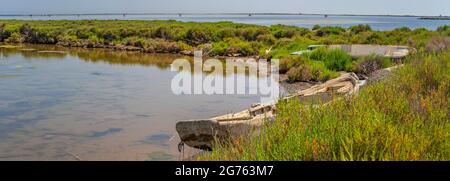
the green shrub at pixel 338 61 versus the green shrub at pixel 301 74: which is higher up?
the green shrub at pixel 338 61

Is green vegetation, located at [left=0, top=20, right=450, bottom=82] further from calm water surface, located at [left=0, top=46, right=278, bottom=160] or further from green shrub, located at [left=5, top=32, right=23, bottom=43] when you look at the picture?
calm water surface, located at [left=0, top=46, right=278, bottom=160]

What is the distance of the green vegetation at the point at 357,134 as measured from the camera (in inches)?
149

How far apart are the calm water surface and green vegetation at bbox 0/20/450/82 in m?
5.04

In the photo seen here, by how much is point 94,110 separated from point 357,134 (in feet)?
31.3

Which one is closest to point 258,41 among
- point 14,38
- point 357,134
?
point 14,38

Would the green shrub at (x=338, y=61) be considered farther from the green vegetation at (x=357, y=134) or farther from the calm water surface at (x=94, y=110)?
the green vegetation at (x=357, y=134)

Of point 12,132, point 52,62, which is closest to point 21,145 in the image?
point 12,132

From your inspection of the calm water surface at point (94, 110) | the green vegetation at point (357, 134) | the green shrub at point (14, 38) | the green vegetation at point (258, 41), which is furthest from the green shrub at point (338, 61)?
the green shrub at point (14, 38)

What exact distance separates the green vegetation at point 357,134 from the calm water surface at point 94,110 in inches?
157

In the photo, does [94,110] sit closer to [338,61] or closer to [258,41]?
[338,61]

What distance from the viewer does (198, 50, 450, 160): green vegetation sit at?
12.4 feet

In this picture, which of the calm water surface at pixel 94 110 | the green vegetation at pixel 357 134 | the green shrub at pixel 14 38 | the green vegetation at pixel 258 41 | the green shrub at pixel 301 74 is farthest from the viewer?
the green shrub at pixel 14 38
